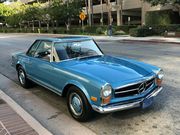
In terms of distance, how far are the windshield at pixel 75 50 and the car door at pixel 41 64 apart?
0.86 ft

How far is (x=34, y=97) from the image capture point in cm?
660

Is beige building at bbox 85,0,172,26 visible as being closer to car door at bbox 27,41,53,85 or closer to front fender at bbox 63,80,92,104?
car door at bbox 27,41,53,85

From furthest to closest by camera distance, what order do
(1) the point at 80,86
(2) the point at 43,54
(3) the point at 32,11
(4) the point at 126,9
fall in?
(3) the point at 32,11 < (4) the point at 126,9 < (2) the point at 43,54 < (1) the point at 80,86

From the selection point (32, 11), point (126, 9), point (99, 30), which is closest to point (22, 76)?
point (99, 30)

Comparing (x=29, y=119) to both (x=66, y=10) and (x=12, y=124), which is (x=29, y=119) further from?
(x=66, y=10)

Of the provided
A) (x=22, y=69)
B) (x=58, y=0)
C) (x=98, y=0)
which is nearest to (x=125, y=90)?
(x=22, y=69)

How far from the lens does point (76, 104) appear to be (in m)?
4.85

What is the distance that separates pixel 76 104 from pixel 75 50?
1.50 m

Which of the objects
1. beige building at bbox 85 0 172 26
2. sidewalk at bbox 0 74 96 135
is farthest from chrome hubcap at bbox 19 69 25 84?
beige building at bbox 85 0 172 26

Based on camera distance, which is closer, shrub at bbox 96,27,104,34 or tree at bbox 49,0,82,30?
shrub at bbox 96,27,104,34

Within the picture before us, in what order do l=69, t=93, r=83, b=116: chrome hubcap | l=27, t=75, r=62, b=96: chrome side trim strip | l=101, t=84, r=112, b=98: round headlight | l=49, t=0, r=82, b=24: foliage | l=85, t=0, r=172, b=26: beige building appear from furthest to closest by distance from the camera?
l=49, t=0, r=82, b=24: foliage → l=85, t=0, r=172, b=26: beige building → l=27, t=75, r=62, b=96: chrome side trim strip → l=69, t=93, r=83, b=116: chrome hubcap → l=101, t=84, r=112, b=98: round headlight

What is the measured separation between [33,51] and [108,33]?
25.4m

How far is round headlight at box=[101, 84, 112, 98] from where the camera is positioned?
14.1 feet

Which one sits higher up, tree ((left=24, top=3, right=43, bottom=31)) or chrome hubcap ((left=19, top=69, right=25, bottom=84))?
tree ((left=24, top=3, right=43, bottom=31))
